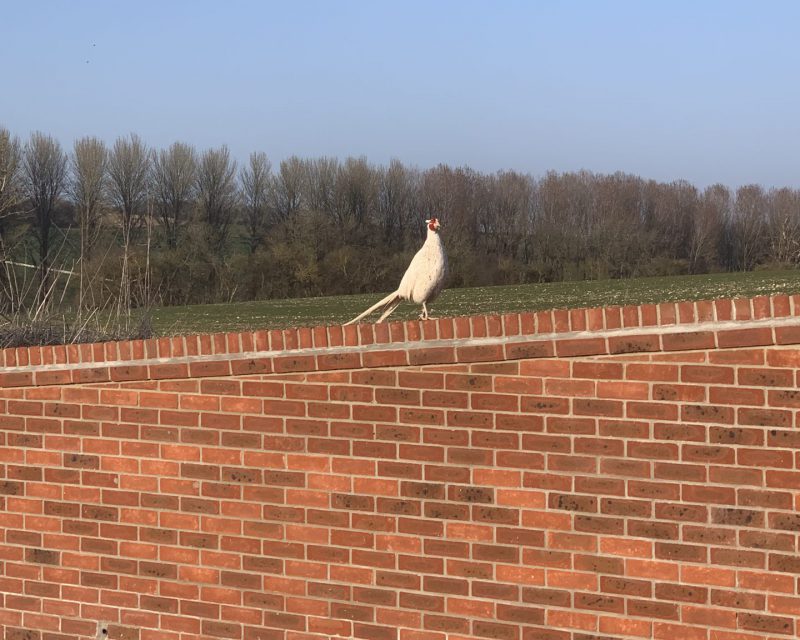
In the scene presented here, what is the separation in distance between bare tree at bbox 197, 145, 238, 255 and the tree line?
0.27ft

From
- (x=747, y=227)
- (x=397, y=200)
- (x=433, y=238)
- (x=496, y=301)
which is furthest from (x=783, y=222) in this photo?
(x=433, y=238)

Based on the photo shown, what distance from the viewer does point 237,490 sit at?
5062mm

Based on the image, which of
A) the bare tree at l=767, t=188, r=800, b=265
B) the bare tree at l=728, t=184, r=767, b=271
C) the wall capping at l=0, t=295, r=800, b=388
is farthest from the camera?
the bare tree at l=728, t=184, r=767, b=271

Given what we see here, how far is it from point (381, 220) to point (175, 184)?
40.2 feet

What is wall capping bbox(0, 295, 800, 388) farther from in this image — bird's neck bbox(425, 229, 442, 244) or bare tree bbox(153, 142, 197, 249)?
bare tree bbox(153, 142, 197, 249)

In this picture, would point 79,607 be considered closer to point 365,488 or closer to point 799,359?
point 365,488

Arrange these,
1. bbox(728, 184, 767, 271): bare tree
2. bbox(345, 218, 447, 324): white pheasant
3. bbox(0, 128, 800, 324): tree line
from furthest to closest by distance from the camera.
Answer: bbox(728, 184, 767, 271): bare tree
bbox(0, 128, 800, 324): tree line
bbox(345, 218, 447, 324): white pheasant

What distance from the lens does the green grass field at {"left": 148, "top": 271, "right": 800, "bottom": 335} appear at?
28.7 meters

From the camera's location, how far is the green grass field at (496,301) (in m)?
28.7

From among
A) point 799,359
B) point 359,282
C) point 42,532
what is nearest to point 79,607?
point 42,532

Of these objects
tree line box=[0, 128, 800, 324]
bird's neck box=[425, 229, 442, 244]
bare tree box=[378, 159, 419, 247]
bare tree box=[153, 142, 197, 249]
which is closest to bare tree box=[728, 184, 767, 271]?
tree line box=[0, 128, 800, 324]

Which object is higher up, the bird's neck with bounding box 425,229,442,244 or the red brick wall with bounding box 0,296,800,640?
the bird's neck with bounding box 425,229,442,244

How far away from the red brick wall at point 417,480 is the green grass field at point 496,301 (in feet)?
63.6

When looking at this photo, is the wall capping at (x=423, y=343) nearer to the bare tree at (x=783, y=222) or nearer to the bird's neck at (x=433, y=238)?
the bird's neck at (x=433, y=238)
